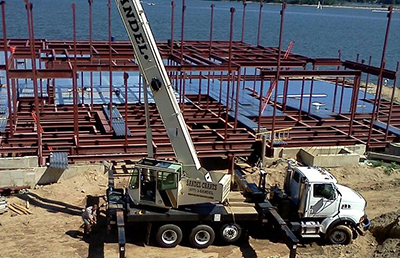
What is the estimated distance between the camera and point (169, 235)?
13906 mm

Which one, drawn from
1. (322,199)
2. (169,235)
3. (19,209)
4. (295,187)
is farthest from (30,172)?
(322,199)

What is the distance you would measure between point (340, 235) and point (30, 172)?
10.8 metres

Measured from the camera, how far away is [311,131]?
23719 mm

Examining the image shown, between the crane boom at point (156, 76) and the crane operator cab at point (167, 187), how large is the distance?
1.02 ft

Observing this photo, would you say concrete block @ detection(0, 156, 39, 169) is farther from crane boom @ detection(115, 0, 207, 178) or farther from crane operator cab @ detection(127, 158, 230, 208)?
crane boom @ detection(115, 0, 207, 178)

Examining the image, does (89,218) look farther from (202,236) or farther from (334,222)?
(334,222)

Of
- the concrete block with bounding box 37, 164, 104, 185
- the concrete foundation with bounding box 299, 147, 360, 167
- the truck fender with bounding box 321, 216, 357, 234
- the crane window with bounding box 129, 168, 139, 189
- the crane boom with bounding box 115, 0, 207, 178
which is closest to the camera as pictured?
the crane boom with bounding box 115, 0, 207, 178

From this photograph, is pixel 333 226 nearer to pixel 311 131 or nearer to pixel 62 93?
pixel 311 131

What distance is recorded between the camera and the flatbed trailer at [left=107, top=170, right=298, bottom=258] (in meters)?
13.5

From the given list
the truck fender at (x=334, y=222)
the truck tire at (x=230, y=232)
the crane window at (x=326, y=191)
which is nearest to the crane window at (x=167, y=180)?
the truck tire at (x=230, y=232)

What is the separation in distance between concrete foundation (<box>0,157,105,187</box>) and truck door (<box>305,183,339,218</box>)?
8.30 meters

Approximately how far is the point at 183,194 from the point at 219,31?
75734 mm

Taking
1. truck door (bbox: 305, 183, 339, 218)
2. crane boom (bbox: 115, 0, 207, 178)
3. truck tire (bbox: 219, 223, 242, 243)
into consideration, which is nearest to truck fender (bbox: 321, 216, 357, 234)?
truck door (bbox: 305, 183, 339, 218)

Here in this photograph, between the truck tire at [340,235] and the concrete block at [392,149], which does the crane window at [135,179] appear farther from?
the concrete block at [392,149]
